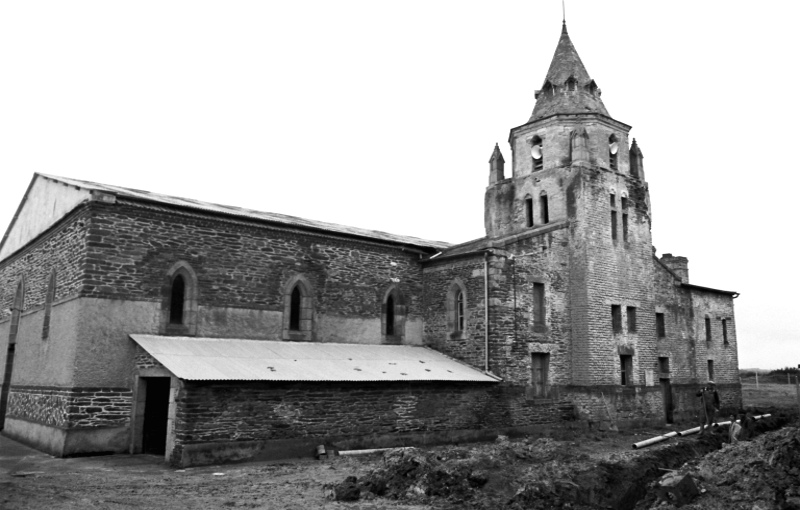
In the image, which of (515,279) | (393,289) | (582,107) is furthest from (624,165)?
(393,289)

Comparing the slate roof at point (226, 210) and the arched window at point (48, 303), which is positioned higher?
the slate roof at point (226, 210)

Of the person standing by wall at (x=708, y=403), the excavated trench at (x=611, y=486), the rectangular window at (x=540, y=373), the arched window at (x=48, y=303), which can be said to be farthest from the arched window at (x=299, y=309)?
the person standing by wall at (x=708, y=403)

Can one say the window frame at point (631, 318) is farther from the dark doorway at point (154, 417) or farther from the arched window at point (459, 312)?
the dark doorway at point (154, 417)

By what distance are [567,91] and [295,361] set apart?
53.5ft

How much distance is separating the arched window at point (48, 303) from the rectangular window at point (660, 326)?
76.6 feet

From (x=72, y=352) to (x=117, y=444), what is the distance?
Result: 2.68m

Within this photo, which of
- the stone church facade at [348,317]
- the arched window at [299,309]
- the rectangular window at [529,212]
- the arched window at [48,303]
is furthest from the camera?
the rectangular window at [529,212]

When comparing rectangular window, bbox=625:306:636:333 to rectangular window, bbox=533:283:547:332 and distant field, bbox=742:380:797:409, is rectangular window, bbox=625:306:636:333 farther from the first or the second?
distant field, bbox=742:380:797:409

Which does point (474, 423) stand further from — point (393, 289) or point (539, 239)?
point (539, 239)

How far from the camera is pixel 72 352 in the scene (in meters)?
17.6

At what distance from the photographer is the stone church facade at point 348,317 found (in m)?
17.4

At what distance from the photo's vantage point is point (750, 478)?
38.1ft

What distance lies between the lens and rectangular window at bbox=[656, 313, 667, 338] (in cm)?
2917

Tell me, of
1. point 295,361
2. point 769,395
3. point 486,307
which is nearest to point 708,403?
point 486,307
